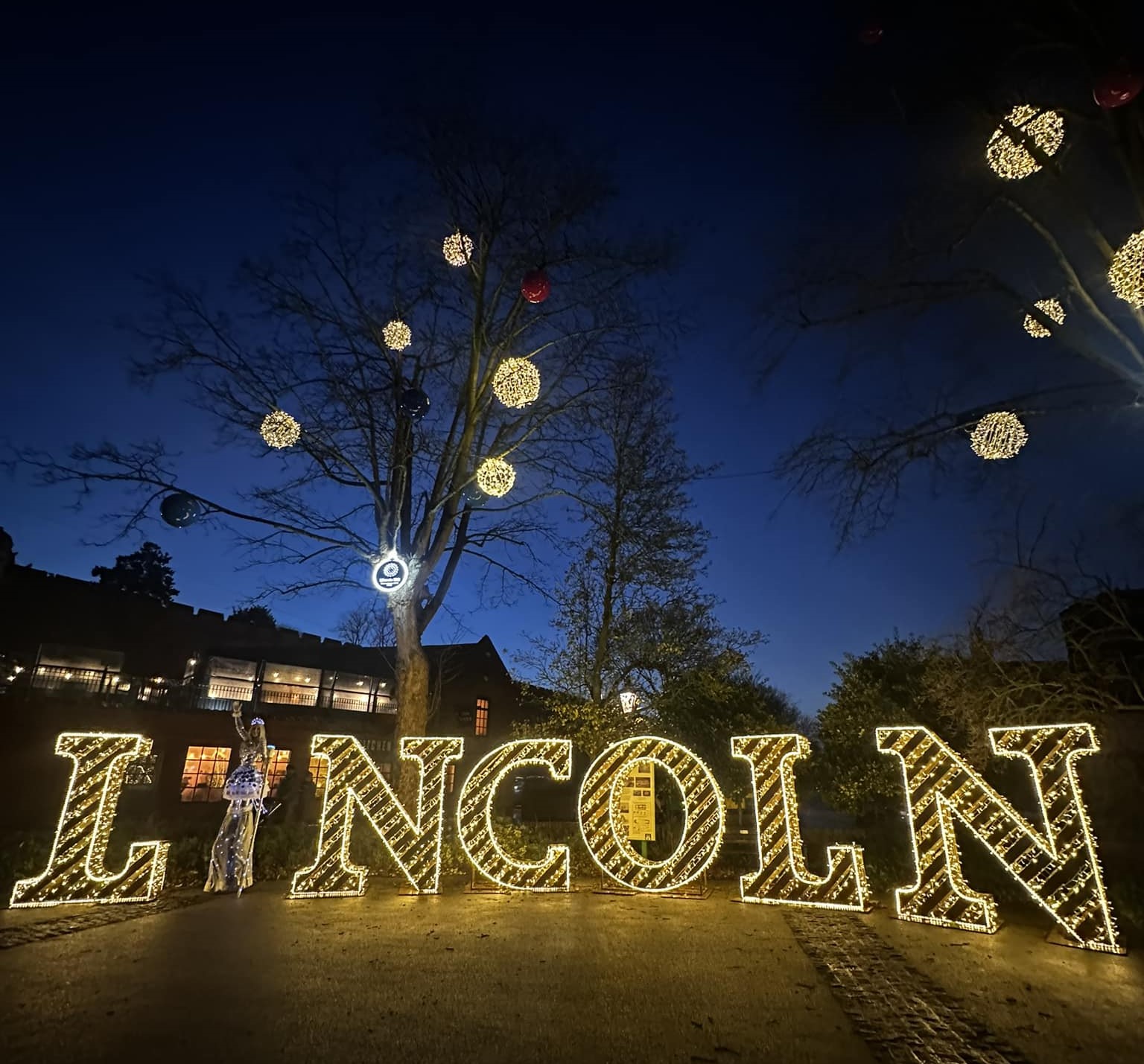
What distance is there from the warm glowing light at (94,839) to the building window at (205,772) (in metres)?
11.9

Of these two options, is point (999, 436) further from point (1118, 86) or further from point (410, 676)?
point (410, 676)

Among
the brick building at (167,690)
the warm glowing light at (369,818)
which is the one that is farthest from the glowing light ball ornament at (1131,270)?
the brick building at (167,690)

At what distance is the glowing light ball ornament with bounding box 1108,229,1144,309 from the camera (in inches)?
241

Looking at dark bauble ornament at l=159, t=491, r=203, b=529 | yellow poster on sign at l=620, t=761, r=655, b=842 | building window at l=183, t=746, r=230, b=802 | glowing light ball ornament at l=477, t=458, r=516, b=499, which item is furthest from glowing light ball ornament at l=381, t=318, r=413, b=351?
building window at l=183, t=746, r=230, b=802

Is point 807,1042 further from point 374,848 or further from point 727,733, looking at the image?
point 727,733

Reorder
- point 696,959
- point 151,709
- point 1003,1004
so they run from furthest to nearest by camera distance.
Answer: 1. point 151,709
2. point 696,959
3. point 1003,1004

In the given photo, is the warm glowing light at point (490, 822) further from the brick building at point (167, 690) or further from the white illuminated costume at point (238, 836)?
the brick building at point (167, 690)

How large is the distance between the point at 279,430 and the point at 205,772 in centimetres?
1391

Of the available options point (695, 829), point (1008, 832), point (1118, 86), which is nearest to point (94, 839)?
point (695, 829)

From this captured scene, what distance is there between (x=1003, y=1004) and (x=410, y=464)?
11780 millimetres

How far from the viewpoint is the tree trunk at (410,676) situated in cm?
1203

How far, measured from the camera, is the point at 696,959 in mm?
6176

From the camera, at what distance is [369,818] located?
899 centimetres

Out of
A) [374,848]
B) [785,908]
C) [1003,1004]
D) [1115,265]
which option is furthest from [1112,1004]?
[374,848]
